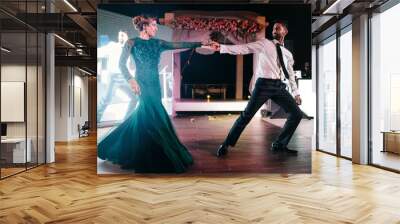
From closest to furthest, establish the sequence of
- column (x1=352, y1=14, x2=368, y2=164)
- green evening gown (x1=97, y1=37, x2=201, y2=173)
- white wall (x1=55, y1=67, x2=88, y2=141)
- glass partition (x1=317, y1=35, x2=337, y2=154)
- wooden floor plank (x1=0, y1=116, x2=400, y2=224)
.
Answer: wooden floor plank (x1=0, y1=116, x2=400, y2=224)
green evening gown (x1=97, y1=37, x2=201, y2=173)
column (x1=352, y1=14, x2=368, y2=164)
glass partition (x1=317, y1=35, x2=337, y2=154)
white wall (x1=55, y1=67, x2=88, y2=141)

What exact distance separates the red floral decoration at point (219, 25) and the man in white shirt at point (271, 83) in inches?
10.1

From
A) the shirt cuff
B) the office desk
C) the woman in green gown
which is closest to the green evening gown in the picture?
the woman in green gown

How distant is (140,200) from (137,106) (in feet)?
7.18

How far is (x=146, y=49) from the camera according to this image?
6.78 meters

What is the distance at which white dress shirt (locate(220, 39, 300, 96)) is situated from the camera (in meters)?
6.80

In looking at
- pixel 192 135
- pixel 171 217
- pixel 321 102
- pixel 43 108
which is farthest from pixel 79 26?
pixel 321 102

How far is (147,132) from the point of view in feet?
22.4

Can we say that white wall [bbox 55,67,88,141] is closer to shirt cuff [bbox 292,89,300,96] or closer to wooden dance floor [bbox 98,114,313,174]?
wooden dance floor [bbox 98,114,313,174]

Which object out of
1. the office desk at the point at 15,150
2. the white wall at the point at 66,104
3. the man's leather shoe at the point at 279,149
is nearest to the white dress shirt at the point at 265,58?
the man's leather shoe at the point at 279,149

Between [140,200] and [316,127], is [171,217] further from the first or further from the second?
[316,127]

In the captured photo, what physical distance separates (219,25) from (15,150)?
16.0 ft

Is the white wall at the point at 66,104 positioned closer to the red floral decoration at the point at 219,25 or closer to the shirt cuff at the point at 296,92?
the red floral decoration at the point at 219,25

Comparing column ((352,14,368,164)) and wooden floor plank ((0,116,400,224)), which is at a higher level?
column ((352,14,368,164))

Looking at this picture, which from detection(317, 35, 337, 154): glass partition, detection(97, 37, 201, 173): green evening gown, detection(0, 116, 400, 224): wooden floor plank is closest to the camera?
detection(0, 116, 400, 224): wooden floor plank
